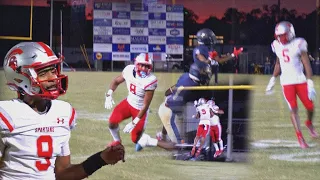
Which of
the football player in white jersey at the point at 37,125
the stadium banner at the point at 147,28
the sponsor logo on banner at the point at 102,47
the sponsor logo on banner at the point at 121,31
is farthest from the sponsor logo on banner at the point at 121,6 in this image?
the football player in white jersey at the point at 37,125

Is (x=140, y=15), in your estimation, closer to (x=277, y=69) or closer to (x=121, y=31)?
(x=121, y=31)

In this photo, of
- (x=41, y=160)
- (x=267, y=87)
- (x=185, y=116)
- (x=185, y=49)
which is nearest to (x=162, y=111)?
(x=185, y=116)

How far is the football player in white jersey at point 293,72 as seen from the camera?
317cm

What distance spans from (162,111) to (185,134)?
0.18 meters

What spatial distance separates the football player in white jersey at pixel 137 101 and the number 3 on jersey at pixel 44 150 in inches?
58.2

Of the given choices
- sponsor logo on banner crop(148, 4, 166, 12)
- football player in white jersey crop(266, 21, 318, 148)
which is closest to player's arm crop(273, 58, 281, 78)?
football player in white jersey crop(266, 21, 318, 148)

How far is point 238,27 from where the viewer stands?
11.0 feet

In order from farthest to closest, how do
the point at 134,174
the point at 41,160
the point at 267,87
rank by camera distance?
the point at 134,174
the point at 267,87
the point at 41,160

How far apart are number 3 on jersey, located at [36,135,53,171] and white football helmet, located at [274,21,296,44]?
5.49 ft

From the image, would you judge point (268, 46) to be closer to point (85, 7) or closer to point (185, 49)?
point (185, 49)

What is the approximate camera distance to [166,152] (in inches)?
134

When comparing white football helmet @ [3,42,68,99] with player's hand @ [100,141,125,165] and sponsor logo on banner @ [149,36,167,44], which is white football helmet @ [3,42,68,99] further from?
sponsor logo on banner @ [149,36,167,44]

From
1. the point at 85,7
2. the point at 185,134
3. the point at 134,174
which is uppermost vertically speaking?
the point at 85,7

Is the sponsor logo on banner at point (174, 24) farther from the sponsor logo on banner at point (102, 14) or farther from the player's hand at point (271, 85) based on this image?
the player's hand at point (271, 85)
